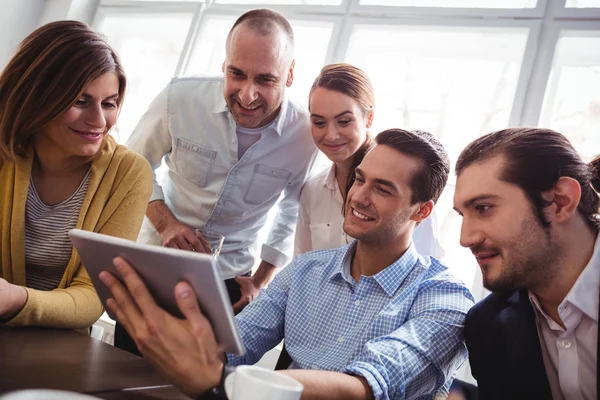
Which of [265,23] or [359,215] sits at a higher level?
[265,23]

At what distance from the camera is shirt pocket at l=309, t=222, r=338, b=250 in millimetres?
2652

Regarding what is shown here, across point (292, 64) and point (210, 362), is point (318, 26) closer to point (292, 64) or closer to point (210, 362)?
point (292, 64)

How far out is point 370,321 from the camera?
1815 mm

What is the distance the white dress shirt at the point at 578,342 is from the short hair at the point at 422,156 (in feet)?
2.15

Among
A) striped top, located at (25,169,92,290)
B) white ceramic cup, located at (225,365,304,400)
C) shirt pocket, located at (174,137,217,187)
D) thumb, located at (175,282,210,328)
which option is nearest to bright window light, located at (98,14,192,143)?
shirt pocket, located at (174,137,217,187)

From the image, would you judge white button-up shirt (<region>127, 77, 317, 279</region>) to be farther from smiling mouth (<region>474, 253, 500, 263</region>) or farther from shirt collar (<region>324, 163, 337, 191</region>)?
smiling mouth (<region>474, 253, 500, 263</region>)

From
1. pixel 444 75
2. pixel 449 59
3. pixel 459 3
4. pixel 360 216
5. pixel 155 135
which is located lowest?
pixel 360 216

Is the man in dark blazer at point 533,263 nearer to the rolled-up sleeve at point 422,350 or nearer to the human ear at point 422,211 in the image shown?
the rolled-up sleeve at point 422,350

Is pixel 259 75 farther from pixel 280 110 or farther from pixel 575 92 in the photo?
pixel 575 92

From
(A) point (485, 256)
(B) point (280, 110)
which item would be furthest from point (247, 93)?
(A) point (485, 256)

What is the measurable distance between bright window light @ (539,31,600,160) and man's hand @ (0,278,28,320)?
3.04 meters

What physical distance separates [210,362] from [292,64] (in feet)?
5.83

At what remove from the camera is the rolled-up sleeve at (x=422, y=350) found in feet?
4.89

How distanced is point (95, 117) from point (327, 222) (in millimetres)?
1137
